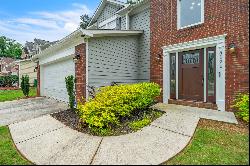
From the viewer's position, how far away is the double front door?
8922 millimetres

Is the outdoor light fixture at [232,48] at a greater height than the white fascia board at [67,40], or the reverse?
the white fascia board at [67,40]

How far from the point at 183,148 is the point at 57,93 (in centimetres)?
1046

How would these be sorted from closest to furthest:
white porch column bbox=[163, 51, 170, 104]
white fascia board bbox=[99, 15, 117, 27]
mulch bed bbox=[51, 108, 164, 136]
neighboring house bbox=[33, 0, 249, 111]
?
mulch bed bbox=[51, 108, 164, 136] < neighboring house bbox=[33, 0, 249, 111] < white porch column bbox=[163, 51, 170, 104] < white fascia board bbox=[99, 15, 117, 27]

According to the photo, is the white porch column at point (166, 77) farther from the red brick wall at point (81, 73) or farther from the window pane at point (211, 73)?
the red brick wall at point (81, 73)

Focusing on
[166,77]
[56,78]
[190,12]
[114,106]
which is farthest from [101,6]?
[114,106]

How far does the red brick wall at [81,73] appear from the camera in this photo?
385 inches

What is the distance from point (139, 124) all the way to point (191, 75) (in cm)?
424

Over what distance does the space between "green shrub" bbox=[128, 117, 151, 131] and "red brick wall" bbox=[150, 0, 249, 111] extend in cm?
354

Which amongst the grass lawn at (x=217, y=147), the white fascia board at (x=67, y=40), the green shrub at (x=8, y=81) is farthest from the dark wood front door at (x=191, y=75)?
the green shrub at (x=8, y=81)

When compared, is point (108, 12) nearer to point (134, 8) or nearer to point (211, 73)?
point (134, 8)

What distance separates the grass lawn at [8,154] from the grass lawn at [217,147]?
3.32 m

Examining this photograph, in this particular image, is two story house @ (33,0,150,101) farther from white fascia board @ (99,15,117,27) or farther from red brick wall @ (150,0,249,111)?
red brick wall @ (150,0,249,111)

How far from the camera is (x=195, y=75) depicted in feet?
31.1

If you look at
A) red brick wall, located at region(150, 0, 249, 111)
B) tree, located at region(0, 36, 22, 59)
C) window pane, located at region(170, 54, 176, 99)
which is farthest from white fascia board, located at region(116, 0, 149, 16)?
tree, located at region(0, 36, 22, 59)
